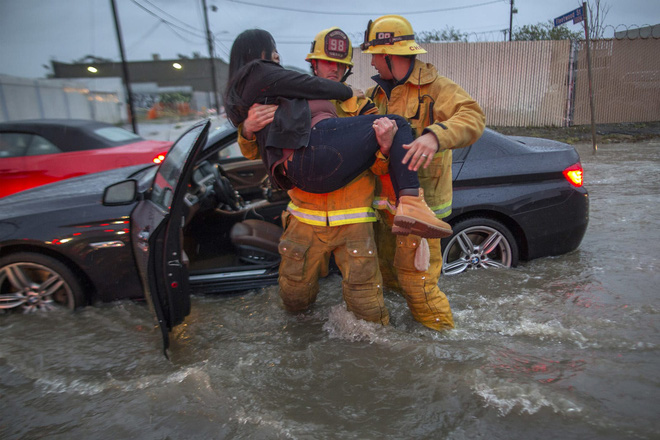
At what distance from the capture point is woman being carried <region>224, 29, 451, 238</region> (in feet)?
7.10

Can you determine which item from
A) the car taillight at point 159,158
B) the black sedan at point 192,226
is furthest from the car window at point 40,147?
the black sedan at point 192,226

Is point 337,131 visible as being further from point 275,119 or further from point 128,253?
point 128,253

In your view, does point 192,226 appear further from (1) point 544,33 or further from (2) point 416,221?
(1) point 544,33

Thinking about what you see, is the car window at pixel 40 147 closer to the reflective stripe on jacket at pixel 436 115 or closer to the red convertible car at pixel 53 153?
the red convertible car at pixel 53 153

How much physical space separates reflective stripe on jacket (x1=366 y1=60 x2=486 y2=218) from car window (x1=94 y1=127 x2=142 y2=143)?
4.78 metres

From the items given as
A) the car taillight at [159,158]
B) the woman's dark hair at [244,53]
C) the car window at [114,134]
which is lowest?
the car taillight at [159,158]

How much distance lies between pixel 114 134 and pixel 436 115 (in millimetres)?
5473

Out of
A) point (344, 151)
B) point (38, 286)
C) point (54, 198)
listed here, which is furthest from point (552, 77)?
point (38, 286)

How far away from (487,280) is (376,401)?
166 centimetres

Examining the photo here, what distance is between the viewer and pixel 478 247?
353cm

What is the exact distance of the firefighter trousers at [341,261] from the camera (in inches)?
95.7

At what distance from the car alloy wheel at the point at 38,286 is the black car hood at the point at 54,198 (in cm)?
33

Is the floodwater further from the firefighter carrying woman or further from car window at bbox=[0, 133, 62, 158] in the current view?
car window at bbox=[0, 133, 62, 158]

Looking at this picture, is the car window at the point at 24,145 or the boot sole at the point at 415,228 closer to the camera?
the boot sole at the point at 415,228
